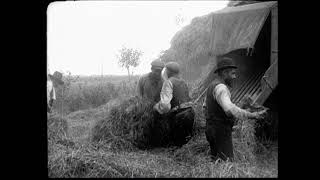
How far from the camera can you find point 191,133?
572 cm

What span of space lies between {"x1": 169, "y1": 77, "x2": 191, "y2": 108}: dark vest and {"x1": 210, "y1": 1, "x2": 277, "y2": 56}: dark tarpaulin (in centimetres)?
110

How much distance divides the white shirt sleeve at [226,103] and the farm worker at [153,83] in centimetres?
198

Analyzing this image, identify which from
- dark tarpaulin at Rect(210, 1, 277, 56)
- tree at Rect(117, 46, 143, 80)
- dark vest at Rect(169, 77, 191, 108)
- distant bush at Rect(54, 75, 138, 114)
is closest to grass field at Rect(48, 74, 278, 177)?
dark vest at Rect(169, 77, 191, 108)

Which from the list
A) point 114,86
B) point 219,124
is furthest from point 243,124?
point 114,86

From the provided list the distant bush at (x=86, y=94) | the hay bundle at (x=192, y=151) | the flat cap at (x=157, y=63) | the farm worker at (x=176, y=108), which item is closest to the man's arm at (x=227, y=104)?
the hay bundle at (x=192, y=151)

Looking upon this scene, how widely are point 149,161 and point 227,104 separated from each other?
1399 mm

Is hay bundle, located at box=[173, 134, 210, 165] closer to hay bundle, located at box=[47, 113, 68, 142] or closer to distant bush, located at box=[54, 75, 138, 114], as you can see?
hay bundle, located at box=[47, 113, 68, 142]

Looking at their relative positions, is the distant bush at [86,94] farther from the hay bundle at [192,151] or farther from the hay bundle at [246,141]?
the hay bundle at [246,141]

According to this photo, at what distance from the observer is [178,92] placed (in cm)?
563

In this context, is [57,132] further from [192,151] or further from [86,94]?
[86,94]

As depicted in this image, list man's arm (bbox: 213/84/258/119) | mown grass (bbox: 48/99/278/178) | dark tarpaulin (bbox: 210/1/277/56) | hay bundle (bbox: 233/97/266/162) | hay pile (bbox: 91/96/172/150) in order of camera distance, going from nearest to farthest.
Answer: man's arm (bbox: 213/84/258/119), mown grass (bbox: 48/99/278/178), hay bundle (bbox: 233/97/266/162), hay pile (bbox: 91/96/172/150), dark tarpaulin (bbox: 210/1/277/56)

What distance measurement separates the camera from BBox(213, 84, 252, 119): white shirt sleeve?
4.04 meters

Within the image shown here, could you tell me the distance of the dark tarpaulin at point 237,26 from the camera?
5949 millimetres
